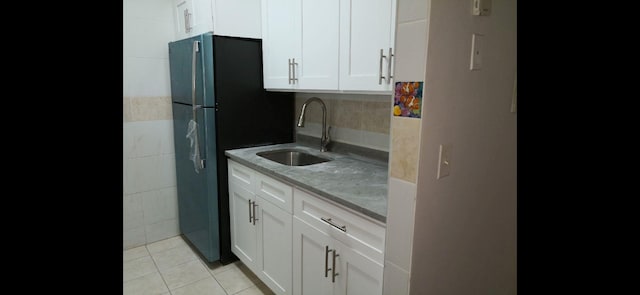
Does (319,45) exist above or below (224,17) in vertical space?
below

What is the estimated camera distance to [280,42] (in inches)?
84.2

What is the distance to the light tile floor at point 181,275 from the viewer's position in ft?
7.25

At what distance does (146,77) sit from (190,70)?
54cm

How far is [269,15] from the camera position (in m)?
2.19

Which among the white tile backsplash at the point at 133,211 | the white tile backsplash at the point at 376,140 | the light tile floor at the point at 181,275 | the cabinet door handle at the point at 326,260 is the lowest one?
the light tile floor at the point at 181,275

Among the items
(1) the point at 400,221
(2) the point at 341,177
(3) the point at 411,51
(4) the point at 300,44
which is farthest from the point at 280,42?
(1) the point at 400,221

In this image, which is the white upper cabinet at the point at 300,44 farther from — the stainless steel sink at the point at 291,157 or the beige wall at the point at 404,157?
the beige wall at the point at 404,157

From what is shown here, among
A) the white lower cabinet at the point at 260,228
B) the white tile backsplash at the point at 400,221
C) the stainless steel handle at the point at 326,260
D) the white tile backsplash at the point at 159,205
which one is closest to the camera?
the white tile backsplash at the point at 400,221

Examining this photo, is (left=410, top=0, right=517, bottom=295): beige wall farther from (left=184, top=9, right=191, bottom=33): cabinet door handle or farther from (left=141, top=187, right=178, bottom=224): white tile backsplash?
(left=141, top=187, right=178, bottom=224): white tile backsplash

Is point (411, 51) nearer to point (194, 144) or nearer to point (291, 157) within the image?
point (291, 157)

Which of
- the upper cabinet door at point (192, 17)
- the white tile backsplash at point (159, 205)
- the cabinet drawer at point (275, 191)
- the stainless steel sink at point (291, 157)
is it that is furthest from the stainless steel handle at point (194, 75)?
the white tile backsplash at point (159, 205)
